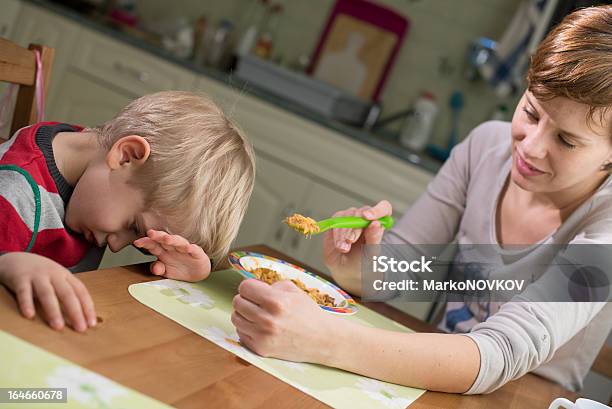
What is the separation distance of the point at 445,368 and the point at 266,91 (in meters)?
1.97

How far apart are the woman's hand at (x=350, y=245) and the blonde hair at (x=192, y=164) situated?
0.26 metres

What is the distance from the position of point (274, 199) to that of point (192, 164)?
168 cm

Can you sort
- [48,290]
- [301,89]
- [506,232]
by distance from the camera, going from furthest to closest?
[301,89] → [506,232] → [48,290]

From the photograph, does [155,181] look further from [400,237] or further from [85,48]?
[85,48]

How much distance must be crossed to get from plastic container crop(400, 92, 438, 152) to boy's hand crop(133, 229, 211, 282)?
212 cm

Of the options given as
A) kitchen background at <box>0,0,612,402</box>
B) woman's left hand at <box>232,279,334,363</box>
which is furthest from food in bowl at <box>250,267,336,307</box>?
kitchen background at <box>0,0,612,402</box>

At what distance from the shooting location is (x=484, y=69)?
9.87 feet

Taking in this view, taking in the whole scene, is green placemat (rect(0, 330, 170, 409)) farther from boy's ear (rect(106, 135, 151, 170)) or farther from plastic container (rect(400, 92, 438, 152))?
plastic container (rect(400, 92, 438, 152))

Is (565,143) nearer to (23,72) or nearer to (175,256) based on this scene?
(175,256)

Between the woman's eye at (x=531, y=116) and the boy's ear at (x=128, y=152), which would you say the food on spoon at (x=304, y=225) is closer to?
the boy's ear at (x=128, y=152)

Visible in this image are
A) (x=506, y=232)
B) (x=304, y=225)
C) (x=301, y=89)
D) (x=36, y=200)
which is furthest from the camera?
(x=301, y=89)

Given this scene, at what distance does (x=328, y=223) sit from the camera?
1126 mm

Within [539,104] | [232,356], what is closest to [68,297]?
[232,356]

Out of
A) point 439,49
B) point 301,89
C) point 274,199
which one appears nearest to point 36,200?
point 274,199
